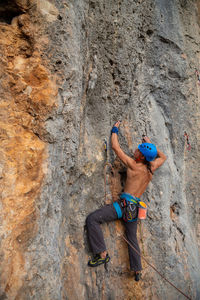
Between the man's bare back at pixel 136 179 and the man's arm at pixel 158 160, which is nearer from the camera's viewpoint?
the man's bare back at pixel 136 179

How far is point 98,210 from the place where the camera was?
3328mm

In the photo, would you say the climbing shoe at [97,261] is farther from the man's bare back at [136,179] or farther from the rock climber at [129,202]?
the man's bare back at [136,179]

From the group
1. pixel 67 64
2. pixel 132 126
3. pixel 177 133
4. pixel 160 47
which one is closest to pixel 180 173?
pixel 177 133

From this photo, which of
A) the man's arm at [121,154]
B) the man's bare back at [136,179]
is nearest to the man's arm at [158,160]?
the man's bare back at [136,179]

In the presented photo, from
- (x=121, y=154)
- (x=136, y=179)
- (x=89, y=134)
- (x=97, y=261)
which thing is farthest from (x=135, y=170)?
(x=97, y=261)

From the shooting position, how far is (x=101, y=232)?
3219 millimetres

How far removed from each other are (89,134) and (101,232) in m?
1.47

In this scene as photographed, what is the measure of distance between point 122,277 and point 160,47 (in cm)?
418

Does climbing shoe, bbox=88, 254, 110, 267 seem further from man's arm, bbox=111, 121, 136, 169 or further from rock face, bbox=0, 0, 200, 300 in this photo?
man's arm, bbox=111, 121, 136, 169

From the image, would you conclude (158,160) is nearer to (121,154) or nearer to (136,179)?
(136,179)

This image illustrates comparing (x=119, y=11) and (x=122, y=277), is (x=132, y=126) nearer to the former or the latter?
(x=119, y=11)

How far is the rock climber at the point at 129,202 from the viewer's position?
320cm

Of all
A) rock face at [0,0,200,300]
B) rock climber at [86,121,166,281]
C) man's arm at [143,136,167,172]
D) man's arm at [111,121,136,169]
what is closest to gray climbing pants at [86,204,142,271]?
rock climber at [86,121,166,281]

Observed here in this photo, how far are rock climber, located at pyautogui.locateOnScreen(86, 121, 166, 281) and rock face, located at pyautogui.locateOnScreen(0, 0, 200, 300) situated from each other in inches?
5.8
